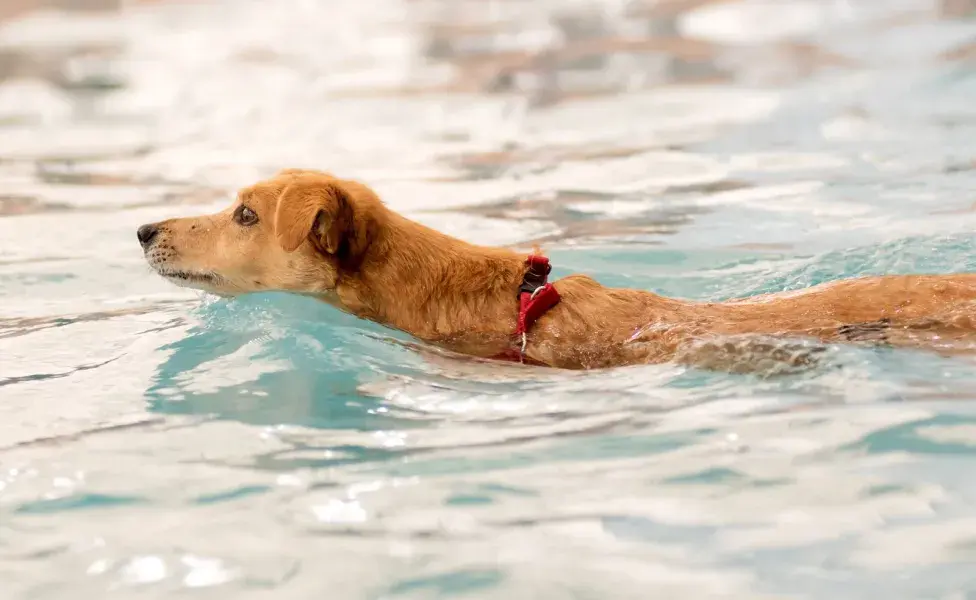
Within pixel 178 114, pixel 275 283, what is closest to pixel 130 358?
pixel 275 283

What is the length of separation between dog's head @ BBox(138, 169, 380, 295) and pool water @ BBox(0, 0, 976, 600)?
9.0 inches

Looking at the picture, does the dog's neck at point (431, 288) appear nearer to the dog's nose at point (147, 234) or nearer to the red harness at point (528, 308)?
the red harness at point (528, 308)

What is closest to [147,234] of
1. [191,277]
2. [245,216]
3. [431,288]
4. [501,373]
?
[191,277]

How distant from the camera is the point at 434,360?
567 centimetres

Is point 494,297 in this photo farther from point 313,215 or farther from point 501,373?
point 313,215

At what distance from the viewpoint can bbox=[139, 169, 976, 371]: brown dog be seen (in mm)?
5477

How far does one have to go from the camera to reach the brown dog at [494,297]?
5.48m

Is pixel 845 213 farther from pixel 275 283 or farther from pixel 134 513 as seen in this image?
pixel 134 513

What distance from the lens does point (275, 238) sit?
5.95 m

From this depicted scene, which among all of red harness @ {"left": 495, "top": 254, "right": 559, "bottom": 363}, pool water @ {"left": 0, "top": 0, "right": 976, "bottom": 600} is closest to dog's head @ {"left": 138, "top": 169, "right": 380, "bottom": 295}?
pool water @ {"left": 0, "top": 0, "right": 976, "bottom": 600}

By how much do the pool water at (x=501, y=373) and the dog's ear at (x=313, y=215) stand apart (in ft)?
1.55

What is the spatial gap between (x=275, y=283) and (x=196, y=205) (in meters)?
5.35

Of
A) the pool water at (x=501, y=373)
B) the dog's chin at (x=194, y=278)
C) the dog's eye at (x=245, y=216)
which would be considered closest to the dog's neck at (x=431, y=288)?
the pool water at (x=501, y=373)

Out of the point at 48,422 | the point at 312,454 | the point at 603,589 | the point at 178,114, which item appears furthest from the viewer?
the point at 178,114
